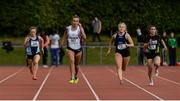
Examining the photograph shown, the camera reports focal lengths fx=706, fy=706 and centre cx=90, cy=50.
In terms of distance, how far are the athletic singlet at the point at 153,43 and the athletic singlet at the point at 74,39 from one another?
2.13 metres

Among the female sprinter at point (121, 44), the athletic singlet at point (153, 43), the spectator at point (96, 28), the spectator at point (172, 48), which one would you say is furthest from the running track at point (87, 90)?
the spectator at point (96, 28)

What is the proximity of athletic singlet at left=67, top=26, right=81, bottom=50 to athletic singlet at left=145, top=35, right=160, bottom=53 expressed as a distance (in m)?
2.13

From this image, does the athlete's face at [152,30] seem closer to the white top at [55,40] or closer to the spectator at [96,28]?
the white top at [55,40]

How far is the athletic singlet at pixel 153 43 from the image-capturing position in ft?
70.5

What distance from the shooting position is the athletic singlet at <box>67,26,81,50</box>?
71.6ft

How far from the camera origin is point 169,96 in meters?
17.5

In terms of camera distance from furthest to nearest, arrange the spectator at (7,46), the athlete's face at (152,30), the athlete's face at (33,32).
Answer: the spectator at (7,46), the athlete's face at (33,32), the athlete's face at (152,30)

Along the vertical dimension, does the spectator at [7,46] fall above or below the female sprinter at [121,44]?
below

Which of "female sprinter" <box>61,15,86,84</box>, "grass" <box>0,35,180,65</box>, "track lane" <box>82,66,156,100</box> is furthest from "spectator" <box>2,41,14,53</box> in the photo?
"female sprinter" <box>61,15,86,84</box>

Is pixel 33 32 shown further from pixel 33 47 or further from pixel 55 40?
→ pixel 55 40

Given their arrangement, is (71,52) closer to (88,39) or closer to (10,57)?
(10,57)

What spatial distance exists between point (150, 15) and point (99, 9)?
3.72 meters

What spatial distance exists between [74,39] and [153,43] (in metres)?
2.45

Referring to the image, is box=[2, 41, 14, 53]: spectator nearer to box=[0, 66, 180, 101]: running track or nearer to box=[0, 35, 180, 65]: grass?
box=[0, 35, 180, 65]: grass
